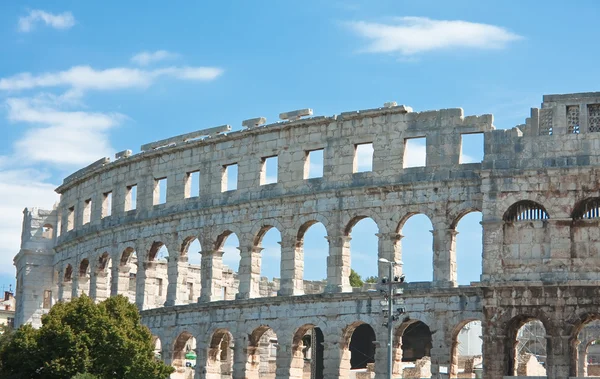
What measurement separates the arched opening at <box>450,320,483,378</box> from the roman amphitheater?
0.14 m

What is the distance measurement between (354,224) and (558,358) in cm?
949

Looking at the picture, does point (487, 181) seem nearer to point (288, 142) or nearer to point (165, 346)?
point (288, 142)

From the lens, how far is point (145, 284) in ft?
174

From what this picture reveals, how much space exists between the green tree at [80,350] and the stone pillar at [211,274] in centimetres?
629

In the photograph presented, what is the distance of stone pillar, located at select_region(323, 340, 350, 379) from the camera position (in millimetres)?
44969

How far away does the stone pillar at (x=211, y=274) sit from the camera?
49.8 m

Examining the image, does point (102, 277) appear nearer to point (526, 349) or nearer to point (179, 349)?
point (179, 349)

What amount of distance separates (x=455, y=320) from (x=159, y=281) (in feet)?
78.9

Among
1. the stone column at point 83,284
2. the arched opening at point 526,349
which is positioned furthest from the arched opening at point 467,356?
the stone column at point 83,284

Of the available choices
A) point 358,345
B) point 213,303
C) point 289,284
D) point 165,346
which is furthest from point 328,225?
point 358,345

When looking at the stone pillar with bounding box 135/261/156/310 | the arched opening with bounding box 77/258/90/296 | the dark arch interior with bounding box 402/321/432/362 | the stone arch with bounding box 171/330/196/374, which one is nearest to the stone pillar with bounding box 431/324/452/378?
the stone arch with bounding box 171/330/196/374

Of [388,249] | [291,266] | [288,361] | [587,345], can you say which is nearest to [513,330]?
[388,249]

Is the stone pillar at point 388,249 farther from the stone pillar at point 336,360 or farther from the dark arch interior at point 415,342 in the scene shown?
the dark arch interior at point 415,342

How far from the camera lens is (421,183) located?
44.2 meters
